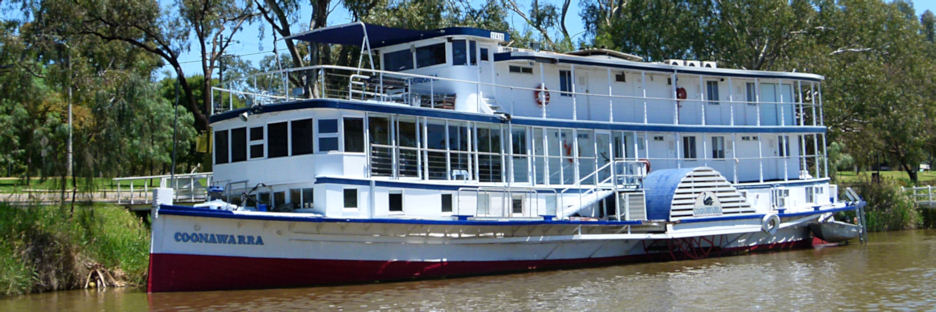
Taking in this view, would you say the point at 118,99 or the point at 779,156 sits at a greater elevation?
the point at 118,99

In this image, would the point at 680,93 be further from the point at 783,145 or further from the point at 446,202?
the point at 446,202

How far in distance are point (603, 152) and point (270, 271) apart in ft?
33.5

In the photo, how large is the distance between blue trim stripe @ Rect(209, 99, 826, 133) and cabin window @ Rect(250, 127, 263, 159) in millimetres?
526

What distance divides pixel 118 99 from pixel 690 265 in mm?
17464

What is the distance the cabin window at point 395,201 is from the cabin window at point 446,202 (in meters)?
1.20

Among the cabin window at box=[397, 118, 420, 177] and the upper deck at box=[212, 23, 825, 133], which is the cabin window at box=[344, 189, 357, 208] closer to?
the cabin window at box=[397, 118, 420, 177]

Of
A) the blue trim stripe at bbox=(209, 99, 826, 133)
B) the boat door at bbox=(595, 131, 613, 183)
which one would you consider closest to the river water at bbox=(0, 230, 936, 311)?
the boat door at bbox=(595, 131, 613, 183)

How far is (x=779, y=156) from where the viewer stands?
92.4ft

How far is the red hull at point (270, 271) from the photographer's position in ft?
59.2

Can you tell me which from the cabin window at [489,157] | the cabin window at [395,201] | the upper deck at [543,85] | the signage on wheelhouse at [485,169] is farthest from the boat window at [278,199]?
the cabin window at [489,157]

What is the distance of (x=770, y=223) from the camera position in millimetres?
25656

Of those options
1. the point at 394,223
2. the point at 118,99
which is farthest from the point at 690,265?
the point at 118,99

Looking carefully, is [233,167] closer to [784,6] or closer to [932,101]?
[784,6]

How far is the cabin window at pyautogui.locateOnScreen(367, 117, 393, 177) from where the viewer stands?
802 inches
